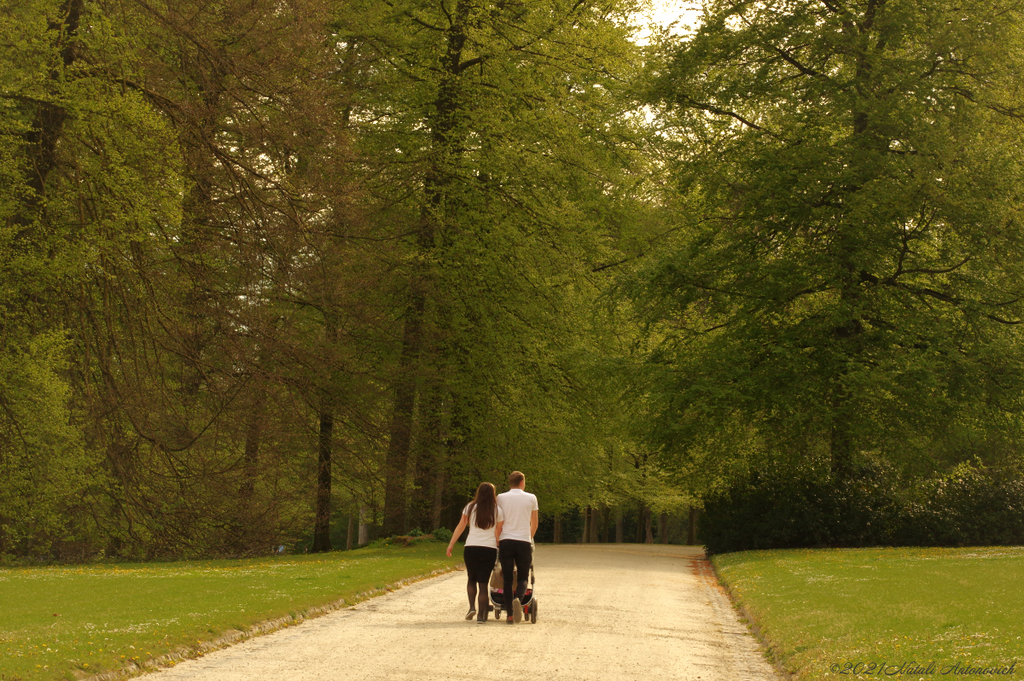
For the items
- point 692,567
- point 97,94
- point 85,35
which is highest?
point 85,35

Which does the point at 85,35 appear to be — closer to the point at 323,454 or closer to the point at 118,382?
the point at 118,382

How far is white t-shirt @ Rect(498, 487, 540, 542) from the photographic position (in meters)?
12.8

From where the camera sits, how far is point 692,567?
2528 cm

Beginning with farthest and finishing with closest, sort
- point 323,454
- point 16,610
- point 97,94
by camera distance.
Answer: point 323,454, point 97,94, point 16,610

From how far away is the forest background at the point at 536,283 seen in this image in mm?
19031

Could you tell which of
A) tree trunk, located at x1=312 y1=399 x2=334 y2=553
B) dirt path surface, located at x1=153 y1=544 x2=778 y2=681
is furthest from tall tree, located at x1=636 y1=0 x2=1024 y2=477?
dirt path surface, located at x1=153 y1=544 x2=778 y2=681

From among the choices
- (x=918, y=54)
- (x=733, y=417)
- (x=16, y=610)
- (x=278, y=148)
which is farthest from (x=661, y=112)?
(x=16, y=610)

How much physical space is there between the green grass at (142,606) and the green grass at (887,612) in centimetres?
584

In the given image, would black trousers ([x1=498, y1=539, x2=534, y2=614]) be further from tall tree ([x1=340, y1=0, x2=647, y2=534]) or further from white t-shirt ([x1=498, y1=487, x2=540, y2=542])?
tall tree ([x1=340, y1=0, x2=647, y2=534])

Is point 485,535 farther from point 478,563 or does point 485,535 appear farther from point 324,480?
point 324,480

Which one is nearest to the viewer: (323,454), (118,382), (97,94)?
(97,94)

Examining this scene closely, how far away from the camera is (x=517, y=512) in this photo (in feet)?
42.2

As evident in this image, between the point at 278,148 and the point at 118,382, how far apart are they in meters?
5.35

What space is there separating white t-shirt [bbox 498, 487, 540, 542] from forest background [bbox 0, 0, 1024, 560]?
813 cm
